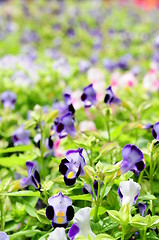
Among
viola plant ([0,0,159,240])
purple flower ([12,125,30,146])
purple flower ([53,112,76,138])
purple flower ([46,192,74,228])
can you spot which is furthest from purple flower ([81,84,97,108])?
purple flower ([46,192,74,228])

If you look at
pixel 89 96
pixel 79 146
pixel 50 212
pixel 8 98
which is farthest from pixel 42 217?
pixel 8 98

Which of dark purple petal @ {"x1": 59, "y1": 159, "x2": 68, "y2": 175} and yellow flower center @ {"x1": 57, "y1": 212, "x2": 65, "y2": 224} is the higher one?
dark purple petal @ {"x1": 59, "y1": 159, "x2": 68, "y2": 175}

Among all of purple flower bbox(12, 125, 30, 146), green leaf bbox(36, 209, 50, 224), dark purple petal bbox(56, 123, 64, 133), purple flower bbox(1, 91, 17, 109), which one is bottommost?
green leaf bbox(36, 209, 50, 224)

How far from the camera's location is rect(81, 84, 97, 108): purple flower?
1.39 meters

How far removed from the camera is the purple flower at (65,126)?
1.25 metres

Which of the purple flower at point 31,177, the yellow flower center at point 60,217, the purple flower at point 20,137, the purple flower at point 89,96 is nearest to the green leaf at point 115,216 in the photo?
the yellow flower center at point 60,217

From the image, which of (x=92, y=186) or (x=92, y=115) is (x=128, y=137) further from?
(x=92, y=186)

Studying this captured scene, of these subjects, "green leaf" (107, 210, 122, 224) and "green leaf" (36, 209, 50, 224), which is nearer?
"green leaf" (107, 210, 122, 224)

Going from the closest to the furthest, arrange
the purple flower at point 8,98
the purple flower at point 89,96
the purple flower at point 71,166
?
the purple flower at point 71,166 → the purple flower at point 89,96 → the purple flower at point 8,98

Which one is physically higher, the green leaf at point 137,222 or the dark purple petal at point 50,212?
the dark purple petal at point 50,212

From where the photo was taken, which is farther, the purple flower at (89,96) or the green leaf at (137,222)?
the purple flower at (89,96)

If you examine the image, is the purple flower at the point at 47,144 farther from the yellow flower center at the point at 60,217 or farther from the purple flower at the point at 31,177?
the yellow flower center at the point at 60,217

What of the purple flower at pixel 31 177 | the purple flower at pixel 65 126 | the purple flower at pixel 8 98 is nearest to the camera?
the purple flower at pixel 31 177

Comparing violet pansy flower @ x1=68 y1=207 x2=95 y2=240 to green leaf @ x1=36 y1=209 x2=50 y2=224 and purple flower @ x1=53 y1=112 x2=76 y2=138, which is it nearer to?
green leaf @ x1=36 y1=209 x2=50 y2=224
